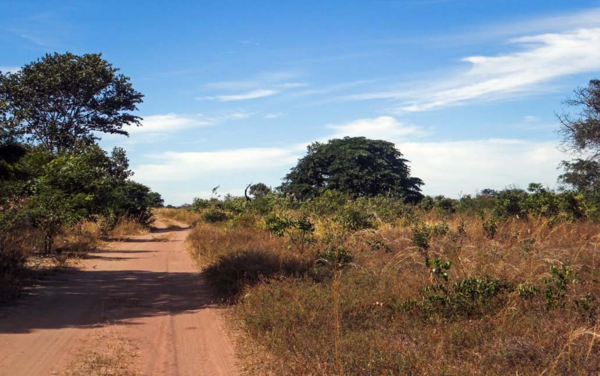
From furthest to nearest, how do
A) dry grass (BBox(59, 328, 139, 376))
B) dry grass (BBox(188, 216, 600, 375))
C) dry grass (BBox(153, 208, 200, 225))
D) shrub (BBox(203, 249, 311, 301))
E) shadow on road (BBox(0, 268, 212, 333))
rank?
1. dry grass (BBox(153, 208, 200, 225))
2. shrub (BBox(203, 249, 311, 301))
3. shadow on road (BBox(0, 268, 212, 333))
4. dry grass (BBox(59, 328, 139, 376))
5. dry grass (BBox(188, 216, 600, 375))

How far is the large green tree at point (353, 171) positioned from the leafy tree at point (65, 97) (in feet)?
41.2

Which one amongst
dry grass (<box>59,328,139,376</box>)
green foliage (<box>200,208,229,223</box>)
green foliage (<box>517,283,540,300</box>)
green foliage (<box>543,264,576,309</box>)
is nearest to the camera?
dry grass (<box>59,328,139,376</box>)

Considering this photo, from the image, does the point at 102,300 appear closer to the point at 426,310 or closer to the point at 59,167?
the point at 426,310

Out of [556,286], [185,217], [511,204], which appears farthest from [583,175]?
[185,217]

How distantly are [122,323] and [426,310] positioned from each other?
452cm

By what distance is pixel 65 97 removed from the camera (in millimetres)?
30219

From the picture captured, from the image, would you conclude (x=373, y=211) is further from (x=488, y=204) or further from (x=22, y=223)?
(x=22, y=223)

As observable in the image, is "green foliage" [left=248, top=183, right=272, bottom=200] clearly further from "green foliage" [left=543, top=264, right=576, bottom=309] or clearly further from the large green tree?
"green foliage" [left=543, top=264, right=576, bottom=309]

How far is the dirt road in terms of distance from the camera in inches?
254

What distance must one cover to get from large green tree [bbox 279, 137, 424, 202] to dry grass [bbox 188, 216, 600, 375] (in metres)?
23.0

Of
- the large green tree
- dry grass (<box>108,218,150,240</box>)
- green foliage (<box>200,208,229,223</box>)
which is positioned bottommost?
dry grass (<box>108,218,150,240</box>)

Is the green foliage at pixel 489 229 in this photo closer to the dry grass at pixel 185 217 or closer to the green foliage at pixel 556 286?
the green foliage at pixel 556 286

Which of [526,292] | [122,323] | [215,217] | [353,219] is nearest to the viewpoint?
[526,292]

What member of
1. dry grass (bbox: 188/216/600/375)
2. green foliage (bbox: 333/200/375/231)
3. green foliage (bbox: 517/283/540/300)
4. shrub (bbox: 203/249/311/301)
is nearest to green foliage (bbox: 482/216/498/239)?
dry grass (bbox: 188/216/600/375)
